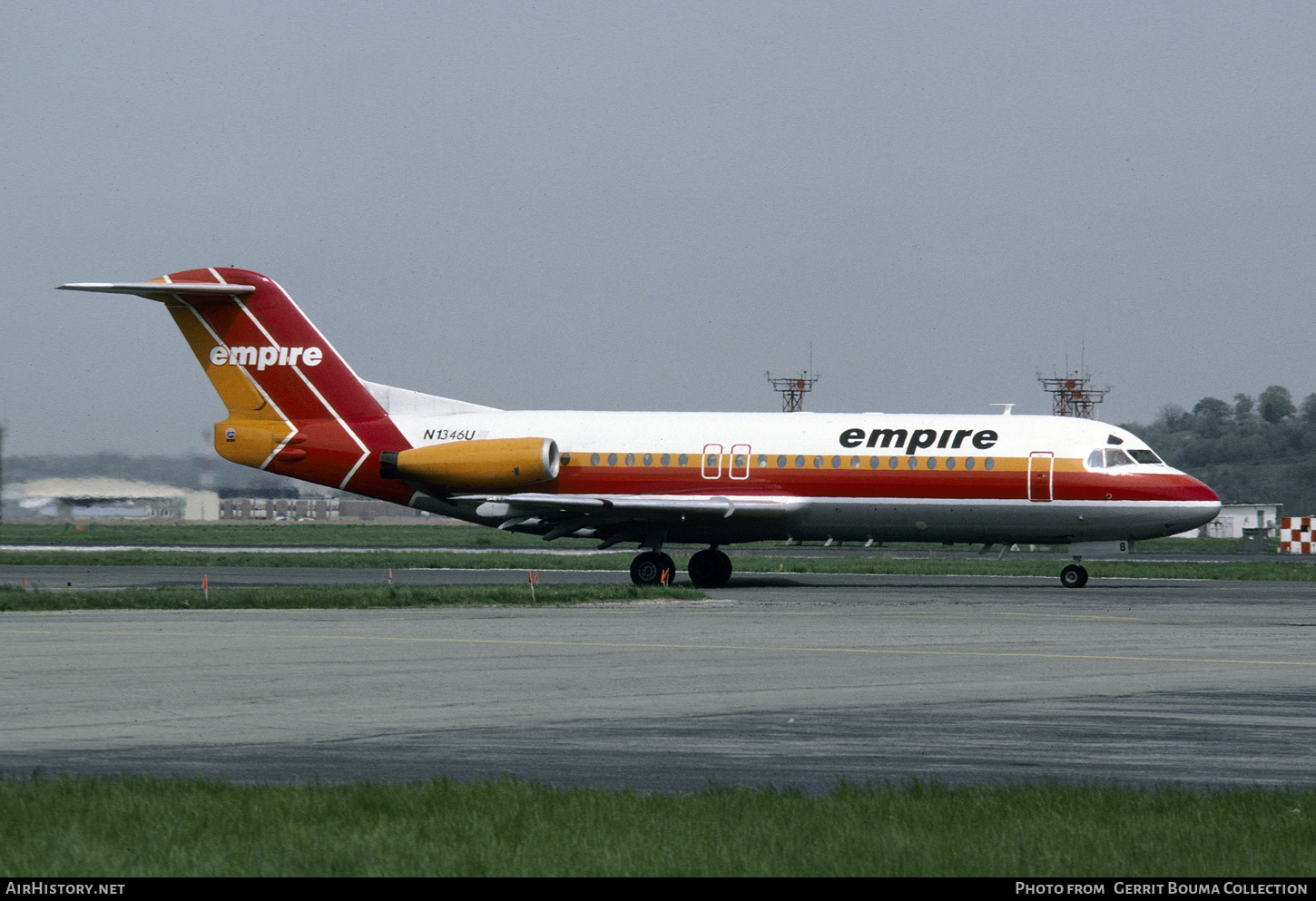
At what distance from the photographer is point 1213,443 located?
156250 millimetres

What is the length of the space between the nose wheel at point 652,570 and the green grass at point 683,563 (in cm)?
664

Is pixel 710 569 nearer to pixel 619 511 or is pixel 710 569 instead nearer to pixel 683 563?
pixel 619 511

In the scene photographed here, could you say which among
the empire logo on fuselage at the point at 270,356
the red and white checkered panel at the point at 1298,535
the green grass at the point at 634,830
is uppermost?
the empire logo on fuselage at the point at 270,356

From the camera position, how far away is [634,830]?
820 centimetres

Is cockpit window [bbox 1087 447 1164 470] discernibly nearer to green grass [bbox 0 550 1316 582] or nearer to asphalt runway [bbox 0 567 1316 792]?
green grass [bbox 0 550 1316 582]

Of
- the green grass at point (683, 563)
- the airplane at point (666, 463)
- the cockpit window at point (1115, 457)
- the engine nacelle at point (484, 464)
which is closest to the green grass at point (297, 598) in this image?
the airplane at point (666, 463)

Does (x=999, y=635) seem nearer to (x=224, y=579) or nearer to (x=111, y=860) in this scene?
(x=111, y=860)

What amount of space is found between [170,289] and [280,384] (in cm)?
349

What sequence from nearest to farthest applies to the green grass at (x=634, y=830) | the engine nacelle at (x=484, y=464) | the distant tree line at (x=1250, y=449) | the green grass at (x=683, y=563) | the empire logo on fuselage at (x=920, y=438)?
the green grass at (x=634, y=830)
the empire logo on fuselage at (x=920, y=438)
the engine nacelle at (x=484, y=464)
the green grass at (x=683, y=563)
the distant tree line at (x=1250, y=449)

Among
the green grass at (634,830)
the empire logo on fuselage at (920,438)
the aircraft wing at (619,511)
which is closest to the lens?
the green grass at (634,830)

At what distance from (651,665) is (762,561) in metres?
30.3

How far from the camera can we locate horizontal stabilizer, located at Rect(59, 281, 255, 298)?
3734 centimetres

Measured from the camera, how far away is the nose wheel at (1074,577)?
116ft

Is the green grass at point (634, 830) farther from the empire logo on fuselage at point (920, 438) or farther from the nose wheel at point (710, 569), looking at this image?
the nose wheel at point (710, 569)
